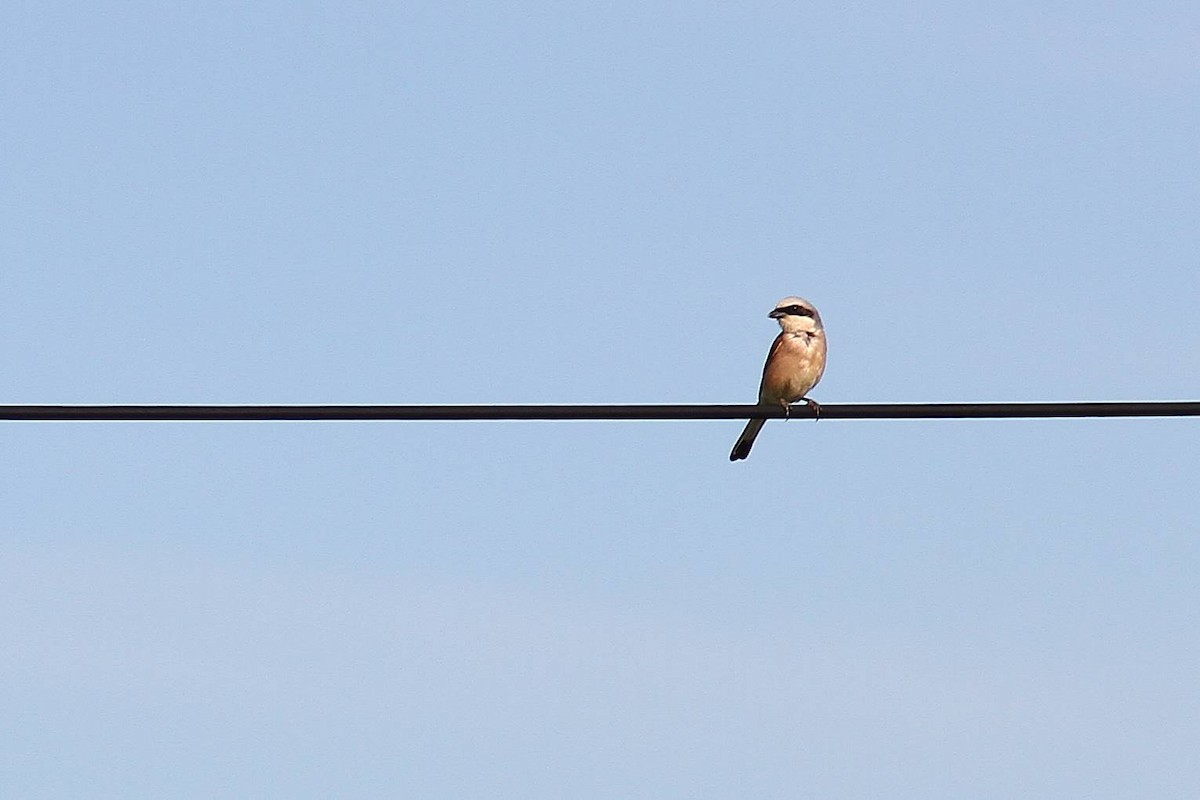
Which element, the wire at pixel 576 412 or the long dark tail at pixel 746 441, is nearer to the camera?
the wire at pixel 576 412

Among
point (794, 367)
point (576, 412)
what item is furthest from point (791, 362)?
point (576, 412)

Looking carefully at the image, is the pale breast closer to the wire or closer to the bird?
the bird

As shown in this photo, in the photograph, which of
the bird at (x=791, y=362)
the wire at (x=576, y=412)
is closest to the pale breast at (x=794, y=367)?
the bird at (x=791, y=362)

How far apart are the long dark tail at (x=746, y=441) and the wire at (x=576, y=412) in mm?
5472

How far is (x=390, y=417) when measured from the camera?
904 centimetres

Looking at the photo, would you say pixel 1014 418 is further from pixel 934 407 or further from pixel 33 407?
pixel 33 407

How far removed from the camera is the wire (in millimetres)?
8719

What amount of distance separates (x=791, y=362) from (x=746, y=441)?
2.33 feet

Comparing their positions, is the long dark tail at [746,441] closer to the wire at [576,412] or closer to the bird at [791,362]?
the bird at [791,362]

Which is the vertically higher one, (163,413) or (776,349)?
(776,349)

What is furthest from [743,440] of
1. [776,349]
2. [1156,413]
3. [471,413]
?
[471,413]

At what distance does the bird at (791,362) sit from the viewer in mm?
15828

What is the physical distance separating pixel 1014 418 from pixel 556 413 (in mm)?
2232

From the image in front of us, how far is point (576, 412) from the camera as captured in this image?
926 centimetres
